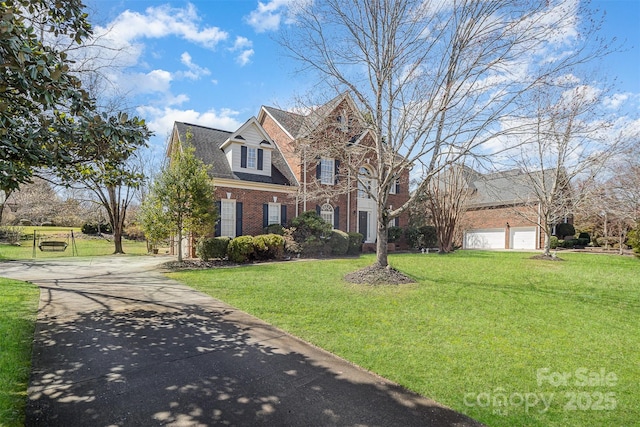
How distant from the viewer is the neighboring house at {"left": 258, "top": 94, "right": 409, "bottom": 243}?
10.7 metres

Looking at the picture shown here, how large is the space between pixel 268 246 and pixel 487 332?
1109 centimetres

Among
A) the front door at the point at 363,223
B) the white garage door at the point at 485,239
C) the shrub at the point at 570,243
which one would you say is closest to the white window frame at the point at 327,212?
the front door at the point at 363,223

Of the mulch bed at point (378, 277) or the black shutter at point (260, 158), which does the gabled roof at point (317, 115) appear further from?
the black shutter at point (260, 158)

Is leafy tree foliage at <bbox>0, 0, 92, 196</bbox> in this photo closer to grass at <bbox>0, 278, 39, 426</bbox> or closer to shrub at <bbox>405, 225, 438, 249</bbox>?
grass at <bbox>0, 278, 39, 426</bbox>

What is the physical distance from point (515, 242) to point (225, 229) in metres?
24.2

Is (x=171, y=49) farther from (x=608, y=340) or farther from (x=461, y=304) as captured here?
(x=608, y=340)

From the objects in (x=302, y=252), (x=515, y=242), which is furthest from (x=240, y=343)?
(x=515, y=242)

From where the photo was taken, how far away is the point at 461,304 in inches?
283

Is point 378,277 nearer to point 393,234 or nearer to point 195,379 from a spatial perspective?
point 195,379

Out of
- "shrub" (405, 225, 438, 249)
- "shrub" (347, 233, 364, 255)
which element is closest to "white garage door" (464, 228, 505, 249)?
"shrub" (405, 225, 438, 249)

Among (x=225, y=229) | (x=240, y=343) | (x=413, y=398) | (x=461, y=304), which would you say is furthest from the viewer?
(x=225, y=229)

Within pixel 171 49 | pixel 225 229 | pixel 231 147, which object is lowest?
pixel 225 229

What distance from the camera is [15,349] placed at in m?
4.38

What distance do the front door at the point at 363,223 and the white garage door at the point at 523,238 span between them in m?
14.0
